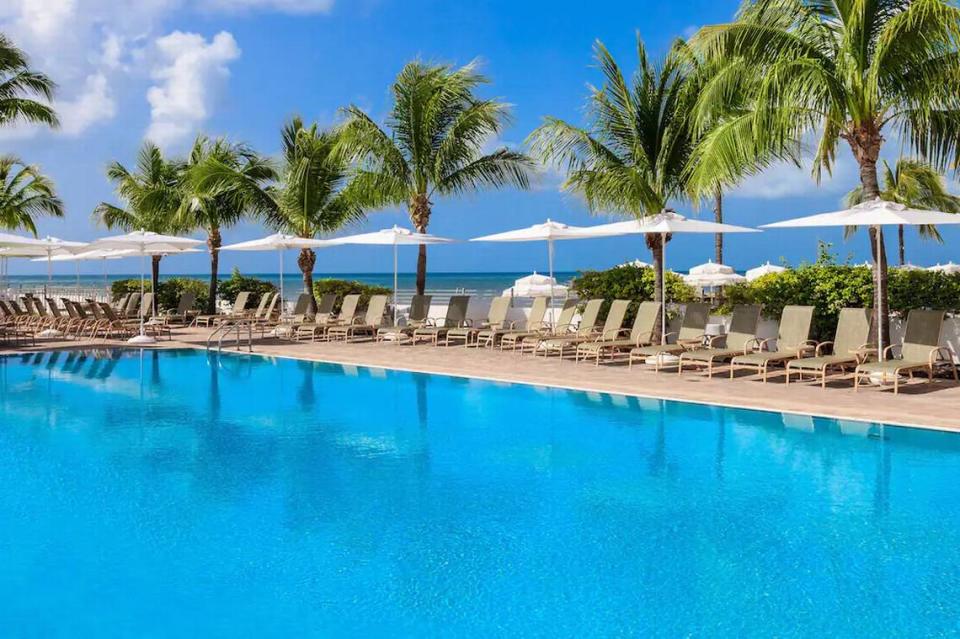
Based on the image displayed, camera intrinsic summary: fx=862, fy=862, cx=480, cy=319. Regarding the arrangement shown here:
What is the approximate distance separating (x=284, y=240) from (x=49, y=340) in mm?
5674

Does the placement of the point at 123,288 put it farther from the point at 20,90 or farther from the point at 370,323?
the point at 370,323

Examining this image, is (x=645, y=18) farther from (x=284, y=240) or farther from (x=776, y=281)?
(x=776, y=281)

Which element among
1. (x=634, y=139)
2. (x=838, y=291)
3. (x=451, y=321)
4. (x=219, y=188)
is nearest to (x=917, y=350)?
(x=838, y=291)

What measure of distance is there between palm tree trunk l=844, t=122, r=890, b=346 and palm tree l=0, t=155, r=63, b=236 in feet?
70.9

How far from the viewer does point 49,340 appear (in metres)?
19.4

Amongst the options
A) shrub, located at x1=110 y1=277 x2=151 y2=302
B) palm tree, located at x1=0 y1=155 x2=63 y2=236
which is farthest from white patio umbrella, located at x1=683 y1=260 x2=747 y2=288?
palm tree, located at x1=0 y1=155 x2=63 y2=236

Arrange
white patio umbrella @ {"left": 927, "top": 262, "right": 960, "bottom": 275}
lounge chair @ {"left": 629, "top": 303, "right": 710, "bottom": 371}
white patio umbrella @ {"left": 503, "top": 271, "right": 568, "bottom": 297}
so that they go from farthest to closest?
1. white patio umbrella @ {"left": 503, "top": 271, "right": 568, "bottom": 297}
2. lounge chair @ {"left": 629, "top": 303, "right": 710, "bottom": 371}
3. white patio umbrella @ {"left": 927, "top": 262, "right": 960, "bottom": 275}

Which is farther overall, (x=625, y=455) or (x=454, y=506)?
(x=625, y=455)

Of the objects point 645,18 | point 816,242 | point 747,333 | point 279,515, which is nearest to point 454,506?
point 279,515

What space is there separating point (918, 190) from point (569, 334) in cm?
1845

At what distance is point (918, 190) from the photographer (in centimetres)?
2811

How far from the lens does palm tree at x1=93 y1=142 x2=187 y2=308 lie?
2423 cm

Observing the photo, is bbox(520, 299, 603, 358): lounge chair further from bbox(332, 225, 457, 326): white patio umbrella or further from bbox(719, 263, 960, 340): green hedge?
bbox(332, 225, 457, 326): white patio umbrella

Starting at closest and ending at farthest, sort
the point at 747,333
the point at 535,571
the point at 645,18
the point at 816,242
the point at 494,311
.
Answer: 1. the point at 535,571
2. the point at 747,333
3. the point at 816,242
4. the point at 494,311
5. the point at 645,18
